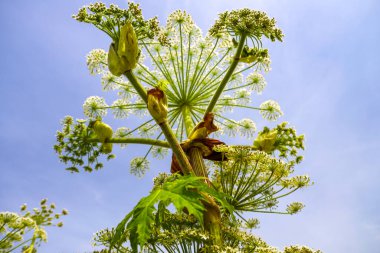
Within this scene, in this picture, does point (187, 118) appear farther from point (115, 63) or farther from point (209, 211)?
point (209, 211)

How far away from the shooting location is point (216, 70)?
1107cm

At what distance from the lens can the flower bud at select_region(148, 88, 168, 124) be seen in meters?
7.26

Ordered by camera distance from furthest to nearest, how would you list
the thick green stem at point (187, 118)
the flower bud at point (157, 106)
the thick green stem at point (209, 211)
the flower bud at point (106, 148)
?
1. the thick green stem at point (187, 118)
2. the flower bud at point (106, 148)
3. the flower bud at point (157, 106)
4. the thick green stem at point (209, 211)

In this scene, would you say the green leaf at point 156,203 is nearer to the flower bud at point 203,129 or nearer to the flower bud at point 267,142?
the flower bud at point 203,129

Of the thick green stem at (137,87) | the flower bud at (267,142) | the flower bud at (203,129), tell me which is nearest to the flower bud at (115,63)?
the thick green stem at (137,87)

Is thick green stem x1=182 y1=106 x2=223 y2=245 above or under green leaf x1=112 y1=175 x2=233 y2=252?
above

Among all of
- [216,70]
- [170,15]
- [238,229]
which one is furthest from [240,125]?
[238,229]

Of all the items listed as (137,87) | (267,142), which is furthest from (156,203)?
(267,142)

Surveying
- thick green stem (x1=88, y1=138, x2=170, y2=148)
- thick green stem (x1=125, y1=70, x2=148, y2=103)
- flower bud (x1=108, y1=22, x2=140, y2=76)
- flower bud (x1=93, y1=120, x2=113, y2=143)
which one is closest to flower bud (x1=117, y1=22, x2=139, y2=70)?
flower bud (x1=108, y1=22, x2=140, y2=76)

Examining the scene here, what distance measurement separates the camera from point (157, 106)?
23.8ft

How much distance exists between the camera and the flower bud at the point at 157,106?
Result: 7.26 m

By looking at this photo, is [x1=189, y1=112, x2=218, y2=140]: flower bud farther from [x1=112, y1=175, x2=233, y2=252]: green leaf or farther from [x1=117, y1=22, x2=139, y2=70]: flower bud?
[x1=112, y1=175, x2=233, y2=252]: green leaf

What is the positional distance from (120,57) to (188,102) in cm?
286

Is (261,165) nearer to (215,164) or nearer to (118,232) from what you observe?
(215,164)
